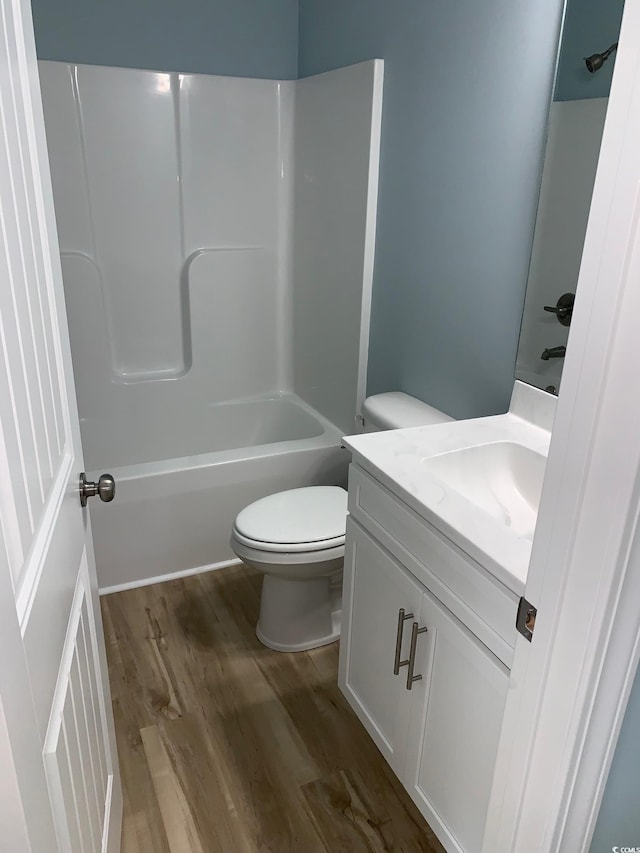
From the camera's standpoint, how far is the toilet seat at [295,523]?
1.88 meters

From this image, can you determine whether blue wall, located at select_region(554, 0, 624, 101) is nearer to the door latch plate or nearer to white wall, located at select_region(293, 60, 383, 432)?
white wall, located at select_region(293, 60, 383, 432)

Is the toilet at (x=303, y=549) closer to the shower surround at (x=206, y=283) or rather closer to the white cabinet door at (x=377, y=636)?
the white cabinet door at (x=377, y=636)

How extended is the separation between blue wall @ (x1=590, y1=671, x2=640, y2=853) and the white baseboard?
182 centimetres

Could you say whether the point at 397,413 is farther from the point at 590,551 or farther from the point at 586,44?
the point at 590,551

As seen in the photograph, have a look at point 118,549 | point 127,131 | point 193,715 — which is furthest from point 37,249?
point 127,131

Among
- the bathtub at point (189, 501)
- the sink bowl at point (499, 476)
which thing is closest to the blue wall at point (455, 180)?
the sink bowl at point (499, 476)

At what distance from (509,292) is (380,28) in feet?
3.59

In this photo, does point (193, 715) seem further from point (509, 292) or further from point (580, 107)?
point (580, 107)

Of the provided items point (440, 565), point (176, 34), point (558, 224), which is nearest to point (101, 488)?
point (440, 565)

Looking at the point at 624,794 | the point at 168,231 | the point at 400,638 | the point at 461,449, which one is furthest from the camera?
the point at 168,231

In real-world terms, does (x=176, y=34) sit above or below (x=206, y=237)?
above

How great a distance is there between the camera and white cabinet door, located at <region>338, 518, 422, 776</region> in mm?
1407

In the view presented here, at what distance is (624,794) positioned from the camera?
79 centimetres

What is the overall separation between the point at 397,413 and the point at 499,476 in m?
0.57
